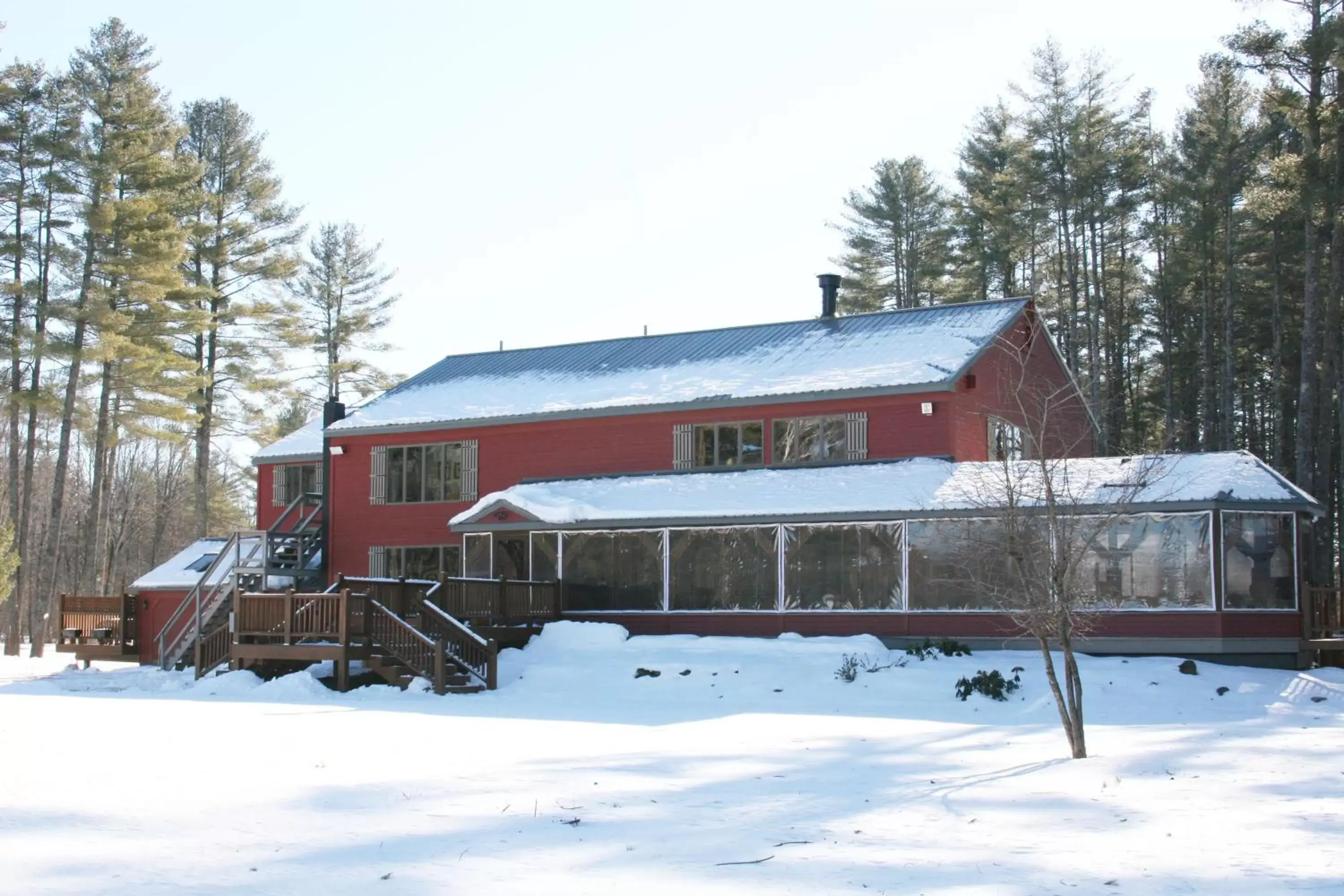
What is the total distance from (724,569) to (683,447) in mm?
4069

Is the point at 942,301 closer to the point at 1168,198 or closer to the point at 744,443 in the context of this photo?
the point at 1168,198

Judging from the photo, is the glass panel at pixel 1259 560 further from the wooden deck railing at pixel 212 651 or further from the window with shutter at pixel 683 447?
the wooden deck railing at pixel 212 651

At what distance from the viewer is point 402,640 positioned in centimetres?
2147

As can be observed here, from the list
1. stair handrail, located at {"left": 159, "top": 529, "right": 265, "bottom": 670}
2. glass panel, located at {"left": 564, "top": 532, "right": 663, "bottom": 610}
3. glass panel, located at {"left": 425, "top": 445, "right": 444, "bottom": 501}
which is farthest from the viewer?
glass panel, located at {"left": 425, "top": 445, "right": 444, "bottom": 501}

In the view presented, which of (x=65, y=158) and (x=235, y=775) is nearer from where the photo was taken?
(x=235, y=775)

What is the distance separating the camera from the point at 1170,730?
1573 cm

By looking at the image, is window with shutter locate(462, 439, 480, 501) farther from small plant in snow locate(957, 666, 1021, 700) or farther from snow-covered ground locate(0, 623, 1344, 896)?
small plant in snow locate(957, 666, 1021, 700)

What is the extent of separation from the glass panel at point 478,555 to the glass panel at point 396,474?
167 inches

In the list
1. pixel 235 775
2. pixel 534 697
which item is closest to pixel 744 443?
pixel 534 697

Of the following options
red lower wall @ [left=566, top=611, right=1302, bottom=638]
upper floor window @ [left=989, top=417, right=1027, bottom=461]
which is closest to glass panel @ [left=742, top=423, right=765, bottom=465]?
red lower wall @ [left=566, top=611, right=1302, bottom=638]

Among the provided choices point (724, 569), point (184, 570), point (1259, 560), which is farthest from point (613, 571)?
point (184, 570)

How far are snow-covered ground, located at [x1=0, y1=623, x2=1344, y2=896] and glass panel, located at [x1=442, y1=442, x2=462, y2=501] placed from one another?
10485mm

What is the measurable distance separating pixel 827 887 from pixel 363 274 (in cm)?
4883

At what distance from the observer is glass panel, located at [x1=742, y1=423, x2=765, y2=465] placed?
27.6 metres
